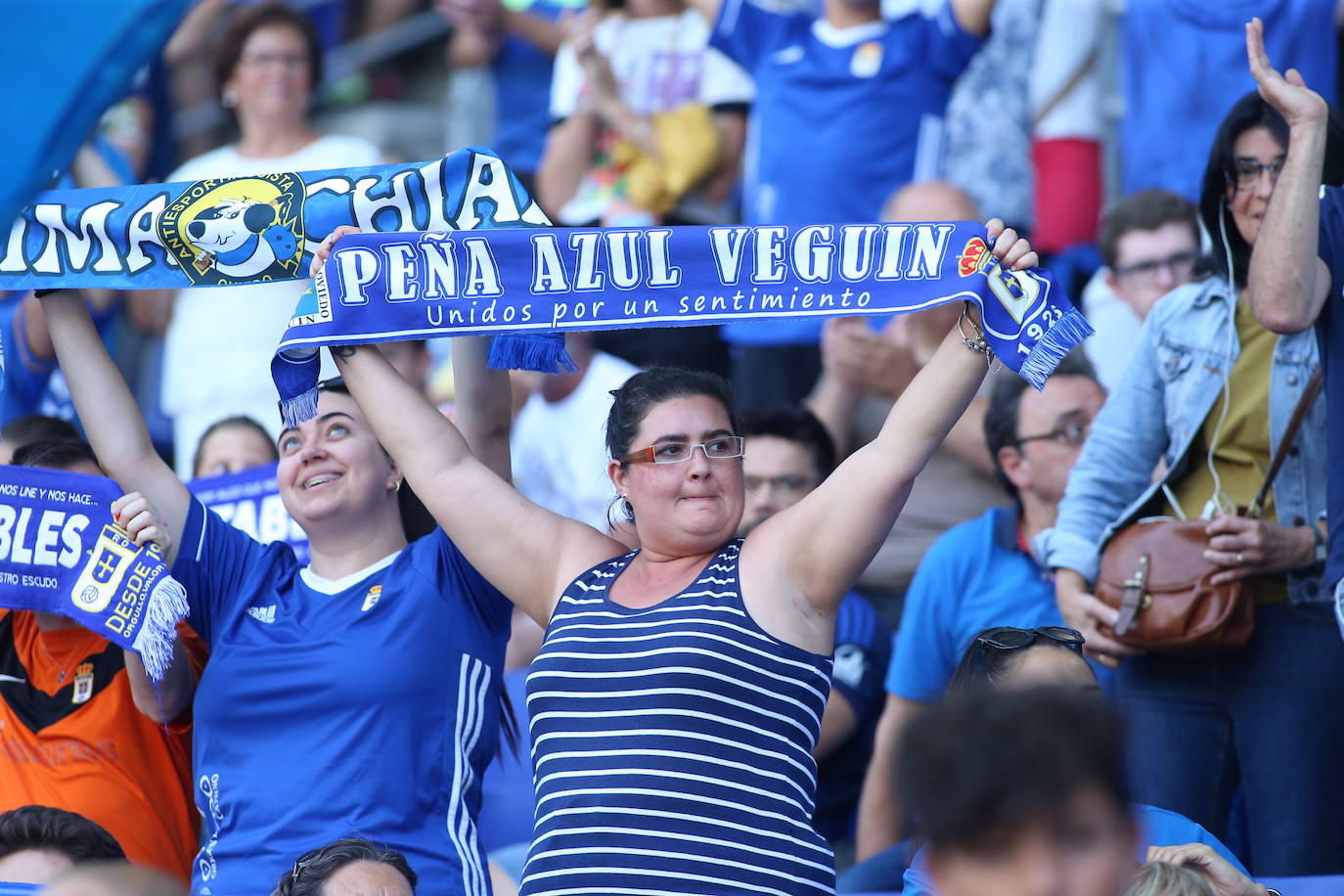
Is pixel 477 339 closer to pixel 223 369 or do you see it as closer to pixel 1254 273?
pixel 1254 273

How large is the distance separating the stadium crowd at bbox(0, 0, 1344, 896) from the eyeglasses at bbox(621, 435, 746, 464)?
12 mm

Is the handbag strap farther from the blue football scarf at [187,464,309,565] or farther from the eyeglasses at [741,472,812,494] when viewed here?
the blue football scarf at [187,464,309,565]

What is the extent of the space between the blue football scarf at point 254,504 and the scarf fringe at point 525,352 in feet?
4.69

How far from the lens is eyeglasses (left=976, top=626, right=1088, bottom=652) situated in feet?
11.2

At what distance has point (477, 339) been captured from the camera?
4.00 metres

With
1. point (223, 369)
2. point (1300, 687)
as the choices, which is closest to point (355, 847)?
point (1300, 687)

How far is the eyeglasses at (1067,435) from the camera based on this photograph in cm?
494

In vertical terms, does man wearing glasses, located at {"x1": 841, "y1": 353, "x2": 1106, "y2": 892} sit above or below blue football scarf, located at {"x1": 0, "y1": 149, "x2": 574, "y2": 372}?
below

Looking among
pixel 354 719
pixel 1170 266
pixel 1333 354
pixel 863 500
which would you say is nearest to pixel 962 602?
pixel 1333 354

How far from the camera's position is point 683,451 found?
11.5 feet

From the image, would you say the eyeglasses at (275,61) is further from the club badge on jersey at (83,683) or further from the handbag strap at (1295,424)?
the handbag strap at (1295,424)

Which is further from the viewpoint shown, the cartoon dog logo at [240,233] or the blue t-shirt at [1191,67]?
the blue t-shirt at [1191,67]

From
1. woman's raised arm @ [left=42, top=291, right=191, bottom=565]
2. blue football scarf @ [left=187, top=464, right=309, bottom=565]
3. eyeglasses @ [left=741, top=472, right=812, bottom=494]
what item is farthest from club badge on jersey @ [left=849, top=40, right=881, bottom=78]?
woman's raised arm @ [left=42, top=291, right=191, bottom=565]

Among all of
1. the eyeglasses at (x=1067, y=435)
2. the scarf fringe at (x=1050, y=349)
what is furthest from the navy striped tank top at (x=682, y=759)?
the eyeglasses at (x=1067, y=435)
